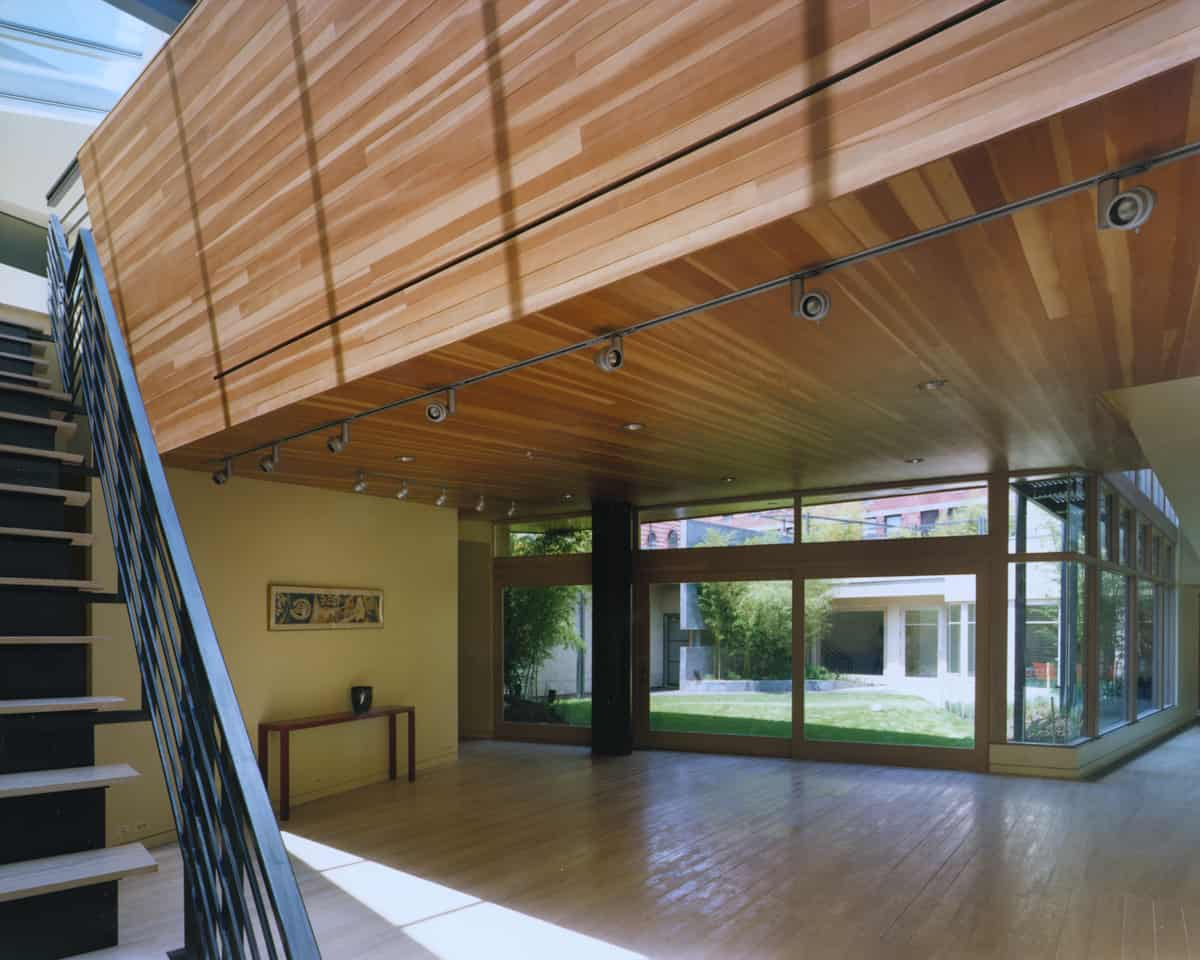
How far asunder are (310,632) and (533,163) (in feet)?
18.9

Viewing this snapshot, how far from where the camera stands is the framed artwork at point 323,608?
295 inches

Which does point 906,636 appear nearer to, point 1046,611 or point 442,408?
point 1046,611

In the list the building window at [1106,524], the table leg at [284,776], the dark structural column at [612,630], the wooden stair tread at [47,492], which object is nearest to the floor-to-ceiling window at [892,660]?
the building window at [1106,524]

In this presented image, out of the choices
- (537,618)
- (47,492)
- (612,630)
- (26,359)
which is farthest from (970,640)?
(26,359)

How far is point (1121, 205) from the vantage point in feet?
7.93

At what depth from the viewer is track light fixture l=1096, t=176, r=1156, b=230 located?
237 cm

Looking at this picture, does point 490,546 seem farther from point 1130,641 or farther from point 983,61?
point 983,61

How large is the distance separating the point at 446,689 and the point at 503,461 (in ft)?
11.5

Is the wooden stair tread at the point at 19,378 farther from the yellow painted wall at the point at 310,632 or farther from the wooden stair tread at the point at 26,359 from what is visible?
the yellow painted wall at the point at 310,632

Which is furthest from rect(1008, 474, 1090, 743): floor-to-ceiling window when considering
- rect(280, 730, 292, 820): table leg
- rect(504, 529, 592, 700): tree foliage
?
rect(280, 730, 292, 820): table leg

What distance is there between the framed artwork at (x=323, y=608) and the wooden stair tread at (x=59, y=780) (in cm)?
530

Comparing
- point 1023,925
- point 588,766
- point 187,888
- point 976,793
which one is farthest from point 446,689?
point 187,888

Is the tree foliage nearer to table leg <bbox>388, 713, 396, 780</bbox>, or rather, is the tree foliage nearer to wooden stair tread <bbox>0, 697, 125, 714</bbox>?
table leg <bbox>388, 713, 396, 780</bbox>

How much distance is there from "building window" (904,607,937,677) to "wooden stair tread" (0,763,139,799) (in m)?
8.03
